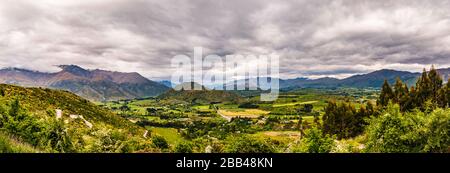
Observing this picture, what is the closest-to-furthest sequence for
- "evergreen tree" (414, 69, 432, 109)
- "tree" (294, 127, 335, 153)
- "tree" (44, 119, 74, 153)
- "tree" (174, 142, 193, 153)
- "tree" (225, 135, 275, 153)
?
"tree" (44, 119, 74, 153)
"tree" (294, 127, 335, 153)
"tree" (225, 135, 275, 153)
"tree" (174, 142, 193, 153)
"evergreen tree" (414, 69, 432, 109)

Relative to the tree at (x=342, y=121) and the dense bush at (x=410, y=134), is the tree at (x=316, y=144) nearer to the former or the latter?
the dense bush at (x=410, y=134)

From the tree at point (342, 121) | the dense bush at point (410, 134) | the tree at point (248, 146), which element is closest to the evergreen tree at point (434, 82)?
the tree at point (342, 121)

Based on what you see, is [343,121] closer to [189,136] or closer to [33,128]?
[33,128]

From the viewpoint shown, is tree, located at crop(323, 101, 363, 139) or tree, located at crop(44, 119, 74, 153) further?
tree, located at crop(323, 101, 363, 139)

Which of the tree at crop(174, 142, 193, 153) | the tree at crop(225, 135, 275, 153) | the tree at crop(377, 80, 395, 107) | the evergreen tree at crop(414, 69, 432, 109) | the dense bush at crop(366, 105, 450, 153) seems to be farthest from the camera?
the tree at crop(377, 80, 395, 107)

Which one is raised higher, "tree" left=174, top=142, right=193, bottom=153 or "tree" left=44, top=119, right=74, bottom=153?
"tree" left=44, top=119, right=74, bottom=153

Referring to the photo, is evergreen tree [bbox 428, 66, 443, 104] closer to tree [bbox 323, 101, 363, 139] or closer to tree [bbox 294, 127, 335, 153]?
tree [bbox 323, 101, 363, 139]

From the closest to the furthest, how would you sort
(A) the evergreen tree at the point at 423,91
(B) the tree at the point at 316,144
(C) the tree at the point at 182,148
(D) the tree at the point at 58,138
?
(D) the tree at the point at 58,138 < (B) the tree at the point at 316,144 < (C) the tree at the point at 182,148 < (A) the evergreen tree at the point at 423,91

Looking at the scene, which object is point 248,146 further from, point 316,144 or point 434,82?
point 434,82

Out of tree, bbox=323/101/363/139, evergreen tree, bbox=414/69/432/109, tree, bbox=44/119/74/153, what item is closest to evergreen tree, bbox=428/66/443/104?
evergreen tree, bbox=414/69/432/109
